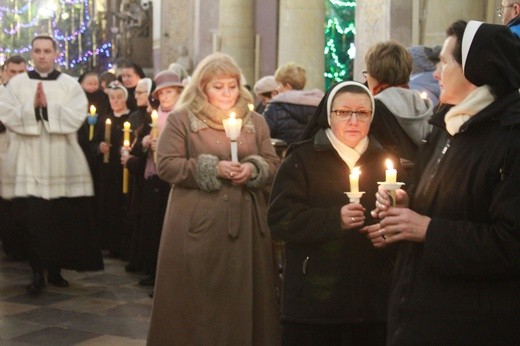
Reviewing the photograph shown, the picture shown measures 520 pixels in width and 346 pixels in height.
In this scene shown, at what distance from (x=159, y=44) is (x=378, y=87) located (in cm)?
1831

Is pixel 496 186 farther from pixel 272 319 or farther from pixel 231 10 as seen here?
pixel 231 10

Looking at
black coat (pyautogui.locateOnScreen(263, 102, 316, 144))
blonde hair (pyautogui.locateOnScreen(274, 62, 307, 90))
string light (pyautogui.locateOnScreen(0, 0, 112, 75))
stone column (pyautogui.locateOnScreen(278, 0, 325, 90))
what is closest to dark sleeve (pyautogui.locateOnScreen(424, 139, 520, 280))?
black coat (pyautogui.locateOnScreen(263, 102, 316, 144))

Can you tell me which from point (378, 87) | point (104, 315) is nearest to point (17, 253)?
point (104, 315)

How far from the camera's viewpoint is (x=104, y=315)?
7852mm

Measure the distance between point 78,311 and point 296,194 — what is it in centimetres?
397

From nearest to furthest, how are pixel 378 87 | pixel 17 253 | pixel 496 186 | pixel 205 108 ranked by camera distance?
1. pixel 496 186
2. pixel 378 87
3. pixel 205 108
4. pixel 17 253

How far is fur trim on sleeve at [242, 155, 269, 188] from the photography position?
596 cm

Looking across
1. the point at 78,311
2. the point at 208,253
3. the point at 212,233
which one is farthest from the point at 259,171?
the point at 78,311

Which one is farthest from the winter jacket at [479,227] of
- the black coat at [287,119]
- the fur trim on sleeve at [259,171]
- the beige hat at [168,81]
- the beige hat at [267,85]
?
the beige hat at [267,85]

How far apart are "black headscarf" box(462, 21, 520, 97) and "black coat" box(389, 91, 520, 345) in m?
0.06

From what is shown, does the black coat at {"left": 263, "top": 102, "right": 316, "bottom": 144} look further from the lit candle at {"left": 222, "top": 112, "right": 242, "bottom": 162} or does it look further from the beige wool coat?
the lit candle at {"left": 222, "top": 112, "right": 242, "bottom": 162}

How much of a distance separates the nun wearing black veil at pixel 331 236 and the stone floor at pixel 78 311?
8.80 feet

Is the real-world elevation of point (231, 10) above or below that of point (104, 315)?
above

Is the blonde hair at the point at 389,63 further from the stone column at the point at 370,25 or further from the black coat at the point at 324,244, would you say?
the stone column at the point at 370,25
